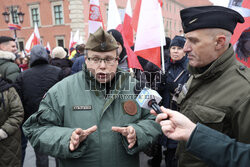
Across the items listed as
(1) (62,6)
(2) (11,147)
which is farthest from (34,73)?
(1) (62,6)

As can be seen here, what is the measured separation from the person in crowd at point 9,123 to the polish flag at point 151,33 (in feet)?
5.87

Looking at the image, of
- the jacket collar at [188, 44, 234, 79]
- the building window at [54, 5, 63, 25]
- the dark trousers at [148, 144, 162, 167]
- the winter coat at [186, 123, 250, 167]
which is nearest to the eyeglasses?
the jacket collar at [188, 44, 234, 79]

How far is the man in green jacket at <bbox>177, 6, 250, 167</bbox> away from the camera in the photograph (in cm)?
119

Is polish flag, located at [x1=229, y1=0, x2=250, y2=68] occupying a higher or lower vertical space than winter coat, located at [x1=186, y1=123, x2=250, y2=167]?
higher

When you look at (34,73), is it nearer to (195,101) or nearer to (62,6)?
(195,101)

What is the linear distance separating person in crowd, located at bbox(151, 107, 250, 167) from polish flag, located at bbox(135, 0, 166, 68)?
1.68m

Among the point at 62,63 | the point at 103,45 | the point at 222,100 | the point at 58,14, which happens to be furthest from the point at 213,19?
the point at 58,14

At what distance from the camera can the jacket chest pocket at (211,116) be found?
1240 millimetres

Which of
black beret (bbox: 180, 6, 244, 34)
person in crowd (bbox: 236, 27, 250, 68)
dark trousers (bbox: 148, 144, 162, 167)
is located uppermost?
black beret (bbox: 180, 6, 244, 34)

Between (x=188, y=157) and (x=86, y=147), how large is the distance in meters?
0.79

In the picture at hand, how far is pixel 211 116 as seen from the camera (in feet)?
4.19

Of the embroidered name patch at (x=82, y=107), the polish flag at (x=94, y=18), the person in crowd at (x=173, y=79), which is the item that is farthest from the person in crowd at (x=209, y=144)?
the polish flag at (x=94, y=18)

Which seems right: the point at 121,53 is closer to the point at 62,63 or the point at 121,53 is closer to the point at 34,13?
the point at 62,63

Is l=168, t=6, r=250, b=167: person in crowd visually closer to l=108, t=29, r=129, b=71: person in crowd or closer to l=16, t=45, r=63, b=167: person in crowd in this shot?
l=108, t=29, r=129, b=71: person in crowd
